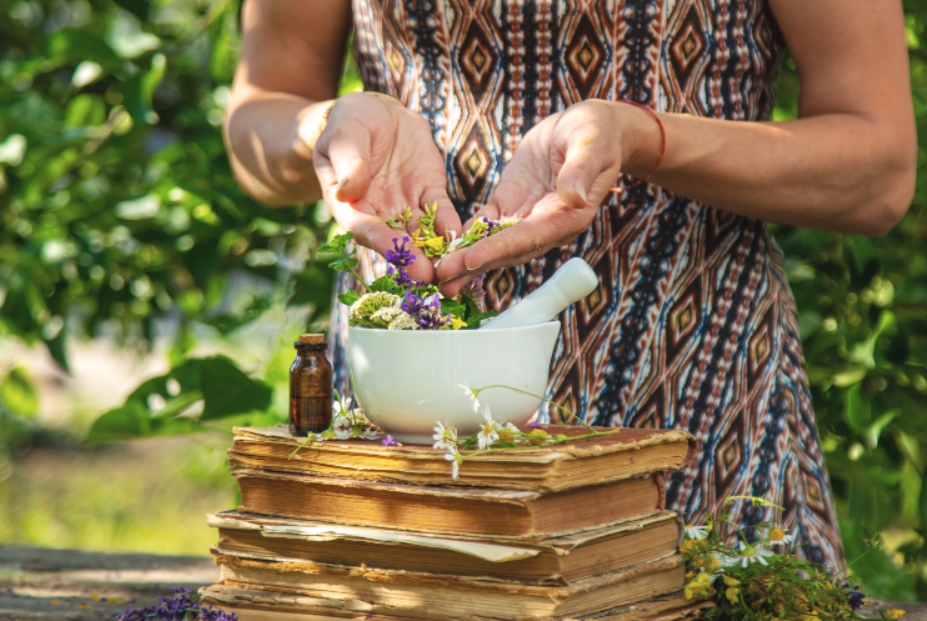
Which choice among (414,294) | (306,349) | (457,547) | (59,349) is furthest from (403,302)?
(59,349)

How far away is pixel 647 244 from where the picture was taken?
132 cm

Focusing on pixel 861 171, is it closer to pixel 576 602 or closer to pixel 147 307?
pixel 576 602

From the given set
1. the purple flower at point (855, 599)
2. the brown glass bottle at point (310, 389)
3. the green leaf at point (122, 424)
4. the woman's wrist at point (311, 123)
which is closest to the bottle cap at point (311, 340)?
the brown glass bottle at point (310, 389)

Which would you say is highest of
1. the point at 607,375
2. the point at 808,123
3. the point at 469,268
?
the point at 808,123

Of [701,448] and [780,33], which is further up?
[780,33]

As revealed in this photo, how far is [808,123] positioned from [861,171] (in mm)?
85

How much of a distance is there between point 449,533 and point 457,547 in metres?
0.02

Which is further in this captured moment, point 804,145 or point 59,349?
point 59,349

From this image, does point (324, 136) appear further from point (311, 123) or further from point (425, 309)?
point (425, 309)

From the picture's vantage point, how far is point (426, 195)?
120cm

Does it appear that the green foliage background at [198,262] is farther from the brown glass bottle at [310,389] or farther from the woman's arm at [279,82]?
the brown glass bottle at [310,389]

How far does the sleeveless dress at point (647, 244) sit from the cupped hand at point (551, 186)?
14 cm

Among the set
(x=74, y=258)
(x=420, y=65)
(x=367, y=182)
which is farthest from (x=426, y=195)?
(x=74, y=258)

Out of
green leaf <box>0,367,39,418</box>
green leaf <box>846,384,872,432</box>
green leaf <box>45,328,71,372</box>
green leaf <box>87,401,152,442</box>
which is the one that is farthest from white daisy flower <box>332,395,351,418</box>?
green leaf <box>0,367,39,418</box>
